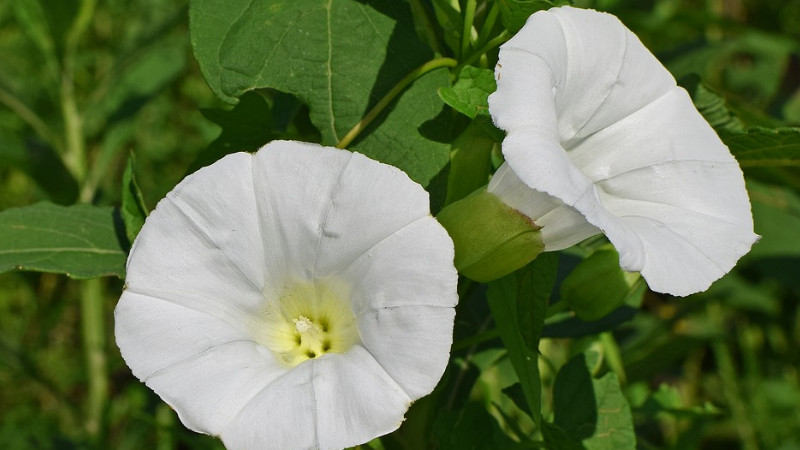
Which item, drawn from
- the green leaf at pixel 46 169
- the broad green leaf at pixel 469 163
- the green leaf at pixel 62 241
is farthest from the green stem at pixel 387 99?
the green leaf at pixel 46 169

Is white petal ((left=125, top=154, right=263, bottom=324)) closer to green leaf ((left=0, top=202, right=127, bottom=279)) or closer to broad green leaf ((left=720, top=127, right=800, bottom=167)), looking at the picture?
green leaf ((left=0, top=202, right=127, bottom=279))

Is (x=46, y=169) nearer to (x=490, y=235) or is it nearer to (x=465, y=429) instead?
(x=465, y=429)

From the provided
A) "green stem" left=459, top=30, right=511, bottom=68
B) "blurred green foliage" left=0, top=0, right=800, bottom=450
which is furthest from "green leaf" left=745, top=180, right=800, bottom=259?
"green stem" left=459, top=30, right=511, bottom=68

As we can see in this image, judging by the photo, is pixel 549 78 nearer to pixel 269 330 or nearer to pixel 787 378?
pixel 269 330

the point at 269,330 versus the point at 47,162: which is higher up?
the point at 269,330

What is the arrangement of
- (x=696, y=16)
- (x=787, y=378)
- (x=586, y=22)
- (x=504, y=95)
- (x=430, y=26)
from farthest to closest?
(x=787, y=378) → (x=696, y=16) → (x=430, y=26) → (x=586, y=22) → (x=504, y=95)

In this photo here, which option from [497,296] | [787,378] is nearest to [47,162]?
[497,296]

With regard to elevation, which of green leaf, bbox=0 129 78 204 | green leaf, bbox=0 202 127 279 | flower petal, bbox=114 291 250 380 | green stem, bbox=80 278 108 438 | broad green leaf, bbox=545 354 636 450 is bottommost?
green stem, bbox=80 278 108 438
